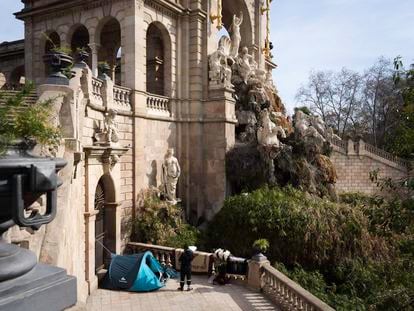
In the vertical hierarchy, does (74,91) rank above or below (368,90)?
below

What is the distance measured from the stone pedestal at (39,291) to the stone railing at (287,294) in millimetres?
7296

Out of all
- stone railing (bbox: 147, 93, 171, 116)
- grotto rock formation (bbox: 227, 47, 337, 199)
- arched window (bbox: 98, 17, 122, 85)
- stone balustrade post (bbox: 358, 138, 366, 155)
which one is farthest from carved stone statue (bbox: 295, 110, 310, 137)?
stone balustrade post (bbox: 358, 138, 366, 155)

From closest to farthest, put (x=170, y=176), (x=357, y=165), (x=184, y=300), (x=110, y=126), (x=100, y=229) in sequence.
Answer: (x=184, y=300) → (x=110, y=126) → (x=100, y=229) → (x=170, y=176) → (x=357, y=165)

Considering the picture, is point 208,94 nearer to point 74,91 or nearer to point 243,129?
point 243,129

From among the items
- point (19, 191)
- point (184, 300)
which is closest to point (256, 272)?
point (184, 300)

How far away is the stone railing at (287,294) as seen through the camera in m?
8.43

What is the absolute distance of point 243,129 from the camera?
19469 mm

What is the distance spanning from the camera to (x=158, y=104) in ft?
54.2

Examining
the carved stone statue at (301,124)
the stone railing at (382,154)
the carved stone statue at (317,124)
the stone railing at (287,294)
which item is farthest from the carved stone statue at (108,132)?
the stone railing at (382,154)

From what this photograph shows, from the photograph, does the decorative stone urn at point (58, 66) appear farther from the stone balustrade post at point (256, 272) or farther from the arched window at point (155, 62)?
the arched window at point (155, 62)

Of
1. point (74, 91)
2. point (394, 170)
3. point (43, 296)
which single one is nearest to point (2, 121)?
point (43, 296)

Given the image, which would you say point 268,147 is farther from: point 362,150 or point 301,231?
point 362,150

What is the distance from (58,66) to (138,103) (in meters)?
6.15

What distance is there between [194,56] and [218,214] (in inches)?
287
